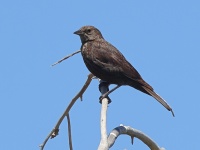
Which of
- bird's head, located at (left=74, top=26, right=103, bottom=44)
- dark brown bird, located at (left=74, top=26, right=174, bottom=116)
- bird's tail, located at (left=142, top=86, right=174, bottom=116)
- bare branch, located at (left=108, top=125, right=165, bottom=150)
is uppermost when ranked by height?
bird's head, located at (left=74, top=26, right=103, bottom=44)

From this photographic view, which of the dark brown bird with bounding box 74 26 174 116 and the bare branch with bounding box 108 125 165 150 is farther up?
the dark brown bird with bounding box 74 26 174 116

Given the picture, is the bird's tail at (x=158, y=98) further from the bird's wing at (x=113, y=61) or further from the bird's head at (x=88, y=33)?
the bird's head at (x=88, y=33)

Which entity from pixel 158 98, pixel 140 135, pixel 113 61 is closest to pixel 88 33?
pixel 113 61

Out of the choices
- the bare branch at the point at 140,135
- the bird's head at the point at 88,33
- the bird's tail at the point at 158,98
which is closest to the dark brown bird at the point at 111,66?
the bird's tail at the point at 158,98

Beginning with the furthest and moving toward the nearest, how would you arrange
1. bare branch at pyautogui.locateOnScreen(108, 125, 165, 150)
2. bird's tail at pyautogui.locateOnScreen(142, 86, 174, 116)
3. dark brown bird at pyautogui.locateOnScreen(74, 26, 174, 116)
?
1. dark brown bird at pyautogui.locateOnScreen(74, 26, 174, 116)
2. bird's tail at pyautogui.locateOnScreen(142, 86, 174, 116)
3. bare branch at pyautogui.locateOnScreen(108, 125, 165, 150)

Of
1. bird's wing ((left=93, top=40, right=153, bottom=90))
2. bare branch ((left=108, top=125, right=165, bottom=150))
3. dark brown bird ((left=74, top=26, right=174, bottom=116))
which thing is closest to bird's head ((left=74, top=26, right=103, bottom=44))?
dark brown bird ((left=74, top=26, right=174, bottom=116))

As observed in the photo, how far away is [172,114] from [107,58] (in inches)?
79.7

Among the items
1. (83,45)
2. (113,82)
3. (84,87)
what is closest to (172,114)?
(84,87)

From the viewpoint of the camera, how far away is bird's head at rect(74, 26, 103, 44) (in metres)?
8.85

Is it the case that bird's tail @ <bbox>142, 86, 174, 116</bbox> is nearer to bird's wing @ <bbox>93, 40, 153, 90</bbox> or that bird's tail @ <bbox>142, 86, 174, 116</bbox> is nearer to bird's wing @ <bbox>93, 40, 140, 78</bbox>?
bird's wing @ <bbox>93, 40, 153, 90</bbox>

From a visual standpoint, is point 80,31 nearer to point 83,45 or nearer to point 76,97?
point 83,45

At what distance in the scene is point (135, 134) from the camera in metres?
5.66

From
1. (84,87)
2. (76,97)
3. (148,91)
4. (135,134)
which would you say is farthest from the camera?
(148,91)

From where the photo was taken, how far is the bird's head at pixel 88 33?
29.0ft
